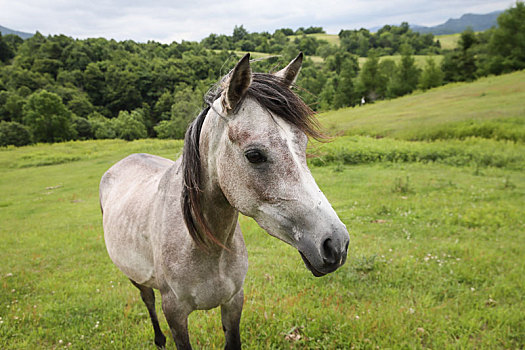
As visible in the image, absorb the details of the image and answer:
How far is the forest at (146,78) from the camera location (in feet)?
122

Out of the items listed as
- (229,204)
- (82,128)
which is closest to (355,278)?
(229,204)

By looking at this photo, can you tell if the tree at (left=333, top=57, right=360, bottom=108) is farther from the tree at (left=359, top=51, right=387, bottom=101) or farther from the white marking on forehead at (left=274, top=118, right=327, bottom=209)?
the white marking on forehead at (left=274, top=118, right=327, bottom=209)

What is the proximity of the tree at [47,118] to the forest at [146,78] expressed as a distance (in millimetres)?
111

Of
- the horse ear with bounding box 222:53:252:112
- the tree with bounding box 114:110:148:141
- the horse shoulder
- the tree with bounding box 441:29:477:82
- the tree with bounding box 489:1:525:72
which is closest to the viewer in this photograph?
the horse ear with bounding box 222:53:252:112

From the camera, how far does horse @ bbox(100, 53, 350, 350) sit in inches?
52.5

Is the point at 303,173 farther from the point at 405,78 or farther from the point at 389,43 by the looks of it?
the point at 389,43

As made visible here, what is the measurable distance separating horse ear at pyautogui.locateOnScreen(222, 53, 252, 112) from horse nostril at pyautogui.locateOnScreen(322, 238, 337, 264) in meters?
0.82

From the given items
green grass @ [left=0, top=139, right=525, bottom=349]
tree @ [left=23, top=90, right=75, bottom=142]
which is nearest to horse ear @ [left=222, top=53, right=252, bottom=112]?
green grass @ [left=0, top=139, right=525, bottom=349]

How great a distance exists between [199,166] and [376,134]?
20056mm

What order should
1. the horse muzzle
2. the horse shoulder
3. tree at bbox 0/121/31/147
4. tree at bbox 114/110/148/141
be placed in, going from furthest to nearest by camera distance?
tree at bbox 114/110/148/141 < tree at bbox 0/121/31/147 < the horse shoulder < the horse muzzle

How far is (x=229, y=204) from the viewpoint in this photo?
5.98 feet

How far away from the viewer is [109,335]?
11.0 ft

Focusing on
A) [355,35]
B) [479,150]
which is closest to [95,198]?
[479,150]

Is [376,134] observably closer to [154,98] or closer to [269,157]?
[269,157]
